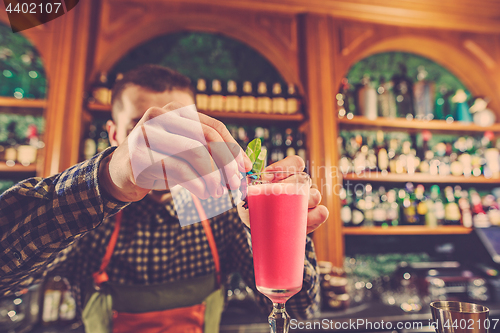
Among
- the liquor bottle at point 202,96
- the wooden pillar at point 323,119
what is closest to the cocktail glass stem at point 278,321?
the wooden pillar at point 323,119

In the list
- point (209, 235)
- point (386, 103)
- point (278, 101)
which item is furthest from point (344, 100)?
point (209, 235)

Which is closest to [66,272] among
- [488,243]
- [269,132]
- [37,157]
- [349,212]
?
[37,157]

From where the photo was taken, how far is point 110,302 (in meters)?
1.14

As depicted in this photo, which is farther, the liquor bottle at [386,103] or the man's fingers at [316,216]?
the liquor bottle at [386,103]

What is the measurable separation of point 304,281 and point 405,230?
1901mm

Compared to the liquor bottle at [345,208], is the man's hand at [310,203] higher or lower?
higher

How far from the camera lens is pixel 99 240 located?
1.28m

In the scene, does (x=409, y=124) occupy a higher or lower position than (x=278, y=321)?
higher

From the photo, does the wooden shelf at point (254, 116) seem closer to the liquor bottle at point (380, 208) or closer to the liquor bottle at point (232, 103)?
the liquor bottle at point (232, 103)

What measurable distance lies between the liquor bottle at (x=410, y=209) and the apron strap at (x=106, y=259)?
243 centimetres

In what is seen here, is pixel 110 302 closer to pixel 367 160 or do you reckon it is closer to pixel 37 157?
pixel 37 157

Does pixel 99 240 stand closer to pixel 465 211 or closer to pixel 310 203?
pixel 310 203

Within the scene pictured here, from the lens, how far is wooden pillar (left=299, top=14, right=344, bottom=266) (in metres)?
2.35

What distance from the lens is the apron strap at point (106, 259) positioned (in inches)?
44.5
